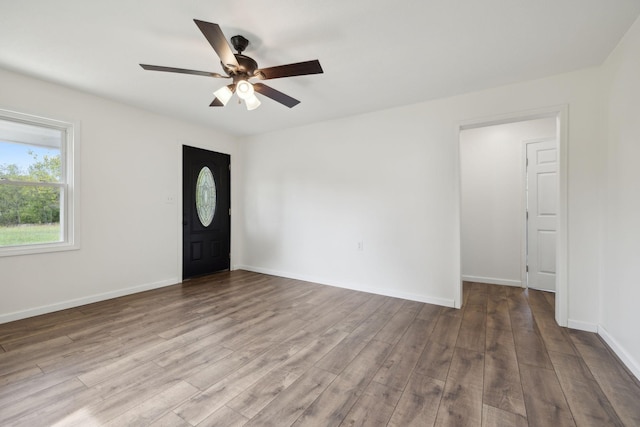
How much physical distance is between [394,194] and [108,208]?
12.3ft

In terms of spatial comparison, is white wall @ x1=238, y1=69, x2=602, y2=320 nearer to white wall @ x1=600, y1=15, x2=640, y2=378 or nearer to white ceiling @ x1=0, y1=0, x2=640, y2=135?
white wall @ x1=600, y1=15, x2=640, y2=378

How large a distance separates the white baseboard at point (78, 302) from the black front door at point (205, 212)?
46 centimetres

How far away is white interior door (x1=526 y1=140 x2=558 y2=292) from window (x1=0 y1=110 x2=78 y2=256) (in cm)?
605

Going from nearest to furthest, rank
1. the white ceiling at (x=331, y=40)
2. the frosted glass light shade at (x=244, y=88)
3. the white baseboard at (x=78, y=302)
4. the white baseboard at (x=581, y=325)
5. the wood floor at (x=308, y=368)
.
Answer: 1. the wood floor at (x=308, y=368)
2. the white ceiling at (x=331, y=40)
3. the frosted glass light shade at (x=244, y=88)
4. the white baseboard at (x=581, y=325)
5. the white baseboard at (x=78, y=302)

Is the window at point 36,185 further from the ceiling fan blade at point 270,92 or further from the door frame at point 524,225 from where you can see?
the door frame at point 524,225

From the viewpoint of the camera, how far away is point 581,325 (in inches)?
103

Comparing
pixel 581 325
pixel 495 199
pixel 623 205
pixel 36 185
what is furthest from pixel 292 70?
pixel 495 199

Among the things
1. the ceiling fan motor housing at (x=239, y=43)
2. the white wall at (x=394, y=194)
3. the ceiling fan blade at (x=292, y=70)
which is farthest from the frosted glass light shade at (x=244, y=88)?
the white wall at (x=394, y=194)

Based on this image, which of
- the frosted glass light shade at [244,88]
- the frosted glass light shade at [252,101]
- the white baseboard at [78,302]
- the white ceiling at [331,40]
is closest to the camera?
the white ceiling at [331,40]

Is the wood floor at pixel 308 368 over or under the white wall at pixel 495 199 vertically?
under

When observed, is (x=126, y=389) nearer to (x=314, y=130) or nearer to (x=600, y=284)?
(x=314, y=130)

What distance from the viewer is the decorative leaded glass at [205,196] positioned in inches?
180

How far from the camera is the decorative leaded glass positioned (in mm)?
4574

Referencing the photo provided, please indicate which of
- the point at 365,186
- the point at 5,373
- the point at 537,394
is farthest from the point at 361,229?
the point at 5,373
